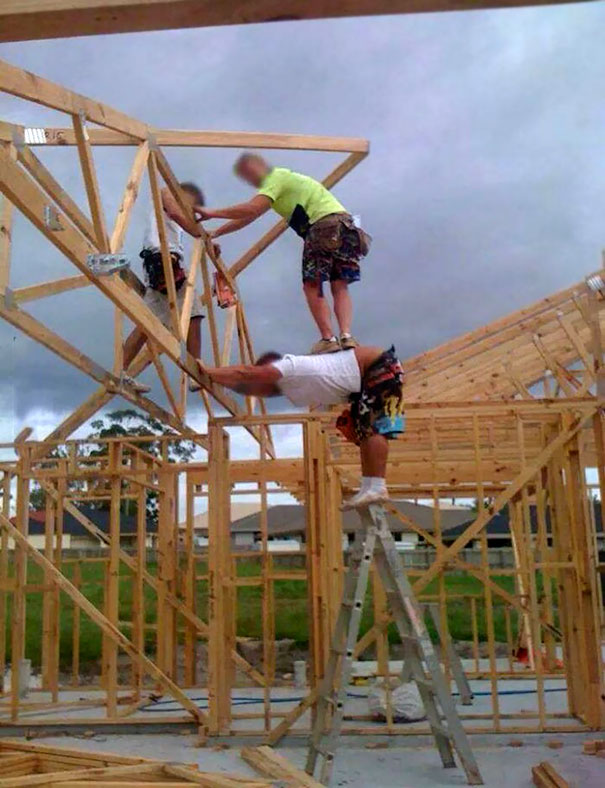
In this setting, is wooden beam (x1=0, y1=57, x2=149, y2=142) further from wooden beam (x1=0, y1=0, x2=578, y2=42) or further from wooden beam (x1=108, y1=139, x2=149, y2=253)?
wooden beam (x1=0, y1=0, x2=578, y2=42)

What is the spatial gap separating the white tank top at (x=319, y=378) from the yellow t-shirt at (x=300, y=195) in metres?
0.93

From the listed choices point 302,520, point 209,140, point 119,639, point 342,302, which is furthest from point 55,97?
point 302,520

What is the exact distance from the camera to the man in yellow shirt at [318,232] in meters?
5.37

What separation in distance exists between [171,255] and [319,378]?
1.44 metres

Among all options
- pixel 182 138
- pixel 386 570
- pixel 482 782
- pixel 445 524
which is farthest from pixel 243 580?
Answer: pixel 445 524

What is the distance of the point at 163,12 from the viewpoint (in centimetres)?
179

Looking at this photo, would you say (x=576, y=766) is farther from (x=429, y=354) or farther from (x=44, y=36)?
(x=44, y=36)

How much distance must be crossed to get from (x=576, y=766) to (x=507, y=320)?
5.26 meters

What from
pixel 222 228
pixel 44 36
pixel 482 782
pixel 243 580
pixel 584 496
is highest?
pixel 222 228

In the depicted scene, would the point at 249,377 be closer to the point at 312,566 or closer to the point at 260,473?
the point at 312,566

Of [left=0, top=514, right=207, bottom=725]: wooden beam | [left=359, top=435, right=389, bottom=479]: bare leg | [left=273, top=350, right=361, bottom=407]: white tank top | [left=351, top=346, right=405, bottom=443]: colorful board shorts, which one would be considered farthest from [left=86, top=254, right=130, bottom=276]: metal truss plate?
[left=0, top=514, right=207, bottom=725]: wooden beam

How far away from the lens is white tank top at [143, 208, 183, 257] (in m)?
5.69

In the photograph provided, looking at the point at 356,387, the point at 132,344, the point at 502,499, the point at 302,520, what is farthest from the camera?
the point at 302,520

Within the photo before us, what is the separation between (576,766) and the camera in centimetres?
580
